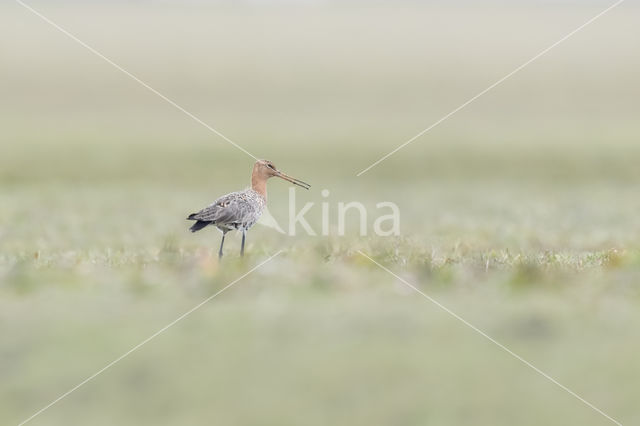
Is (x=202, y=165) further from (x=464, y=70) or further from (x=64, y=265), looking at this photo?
(x=464, y=70)

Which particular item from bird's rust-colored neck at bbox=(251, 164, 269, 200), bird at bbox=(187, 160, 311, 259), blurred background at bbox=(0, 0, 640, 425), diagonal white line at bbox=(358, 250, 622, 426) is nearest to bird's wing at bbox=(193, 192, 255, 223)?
bird at bbox=(187, 160, 311, 259)

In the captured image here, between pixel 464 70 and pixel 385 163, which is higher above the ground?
pixel 464 70

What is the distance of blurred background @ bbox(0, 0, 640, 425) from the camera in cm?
562

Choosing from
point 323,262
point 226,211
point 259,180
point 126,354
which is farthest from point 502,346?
point 259,180

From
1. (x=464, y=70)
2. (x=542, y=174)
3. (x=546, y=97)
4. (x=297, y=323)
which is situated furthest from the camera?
(x=464, y=70)

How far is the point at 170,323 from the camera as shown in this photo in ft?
21.8

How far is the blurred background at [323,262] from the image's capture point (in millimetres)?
5625

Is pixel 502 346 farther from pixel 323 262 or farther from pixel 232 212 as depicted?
pixel 232 212

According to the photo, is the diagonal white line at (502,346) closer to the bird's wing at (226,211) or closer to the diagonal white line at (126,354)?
the diagonal white line at (126,354)

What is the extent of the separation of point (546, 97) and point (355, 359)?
36432mm

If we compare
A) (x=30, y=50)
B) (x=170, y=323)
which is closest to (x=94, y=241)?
(x=170, y=323)

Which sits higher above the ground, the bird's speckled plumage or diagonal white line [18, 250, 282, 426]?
the bird's speckled plumage

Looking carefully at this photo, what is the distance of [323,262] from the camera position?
8953mm

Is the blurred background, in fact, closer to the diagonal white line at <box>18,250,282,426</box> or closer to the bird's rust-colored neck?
the diagonal white line at <box>18,250,282,426</box>
